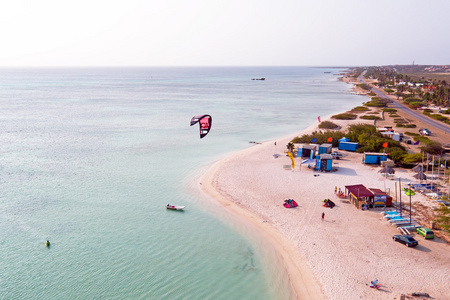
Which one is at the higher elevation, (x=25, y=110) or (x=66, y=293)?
(x=25, y=110)

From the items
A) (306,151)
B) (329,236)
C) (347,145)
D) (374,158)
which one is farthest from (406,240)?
(347,145)

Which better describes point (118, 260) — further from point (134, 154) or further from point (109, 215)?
point (134, 154)

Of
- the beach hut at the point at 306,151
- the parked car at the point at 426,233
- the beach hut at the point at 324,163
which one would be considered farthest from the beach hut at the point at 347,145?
the parked car at the point at 426,233

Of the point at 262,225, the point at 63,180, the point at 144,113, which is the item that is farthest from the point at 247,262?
the point at 144,113

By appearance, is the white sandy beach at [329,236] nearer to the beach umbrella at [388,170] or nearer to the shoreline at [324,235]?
the shoreline at [324,235]

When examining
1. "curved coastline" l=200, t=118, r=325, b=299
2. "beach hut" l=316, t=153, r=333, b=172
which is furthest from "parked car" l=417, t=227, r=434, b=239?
"beach hut" l=316, t=153, r=333, b=172

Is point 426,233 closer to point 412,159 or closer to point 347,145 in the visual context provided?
point 412,159
